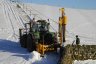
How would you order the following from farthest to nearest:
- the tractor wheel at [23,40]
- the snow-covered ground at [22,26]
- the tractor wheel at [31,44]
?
1. the tractor wheel at [23,40]
2. the tractor wheel at [31,44]
3. the snow-covered ground at [22,26]

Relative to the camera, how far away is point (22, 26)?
39.3m

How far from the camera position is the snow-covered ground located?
65.7 ft

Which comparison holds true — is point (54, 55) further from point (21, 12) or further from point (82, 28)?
point (21, 12)

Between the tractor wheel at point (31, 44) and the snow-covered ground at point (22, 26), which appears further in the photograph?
the tractor wheel at point (31, 44)

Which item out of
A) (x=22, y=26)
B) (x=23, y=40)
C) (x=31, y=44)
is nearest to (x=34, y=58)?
(x=31, y=44)

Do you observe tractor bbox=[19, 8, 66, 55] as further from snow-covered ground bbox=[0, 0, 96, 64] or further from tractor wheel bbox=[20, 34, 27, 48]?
tractor wheel bbox=[20, 34, 27, 48]

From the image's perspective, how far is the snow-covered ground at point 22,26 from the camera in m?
20.0

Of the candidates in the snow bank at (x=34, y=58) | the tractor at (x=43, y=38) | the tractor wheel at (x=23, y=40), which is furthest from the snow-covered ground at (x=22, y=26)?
the tractor at (x=43, y=38)

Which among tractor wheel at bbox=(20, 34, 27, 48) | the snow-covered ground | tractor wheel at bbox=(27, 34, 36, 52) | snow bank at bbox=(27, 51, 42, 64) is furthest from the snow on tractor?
tractor wheel at bbox=(20, 34, 27, 48)

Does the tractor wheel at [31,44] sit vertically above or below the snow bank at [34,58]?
above

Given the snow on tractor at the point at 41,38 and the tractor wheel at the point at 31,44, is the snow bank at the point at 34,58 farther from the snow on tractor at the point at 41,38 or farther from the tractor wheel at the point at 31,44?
the tractor wheel at the point at 31,44

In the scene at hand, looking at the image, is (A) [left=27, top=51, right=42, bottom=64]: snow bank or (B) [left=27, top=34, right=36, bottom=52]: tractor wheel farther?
(B) [left=27, top=34, right=36, bottom=52]: tractor wheel

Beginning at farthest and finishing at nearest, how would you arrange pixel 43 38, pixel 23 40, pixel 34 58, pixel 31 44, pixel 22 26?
pixel 22 26
pixel 23 40
pixel 31 44
pixel 43 38
pixel 34 58

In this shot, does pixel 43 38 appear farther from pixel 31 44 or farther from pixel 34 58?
pixel 34 58
